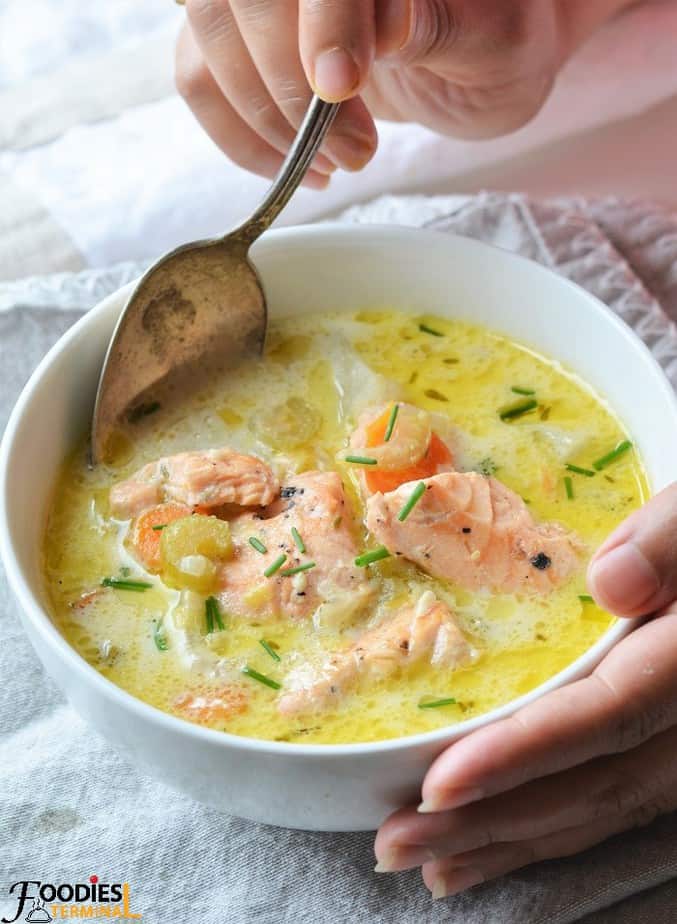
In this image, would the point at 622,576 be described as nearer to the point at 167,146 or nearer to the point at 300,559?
the point at 300,559

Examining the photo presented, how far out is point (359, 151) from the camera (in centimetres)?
251

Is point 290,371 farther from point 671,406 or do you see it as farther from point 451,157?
point 451,157

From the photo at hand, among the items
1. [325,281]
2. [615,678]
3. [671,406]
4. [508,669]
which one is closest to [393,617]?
[508,669]

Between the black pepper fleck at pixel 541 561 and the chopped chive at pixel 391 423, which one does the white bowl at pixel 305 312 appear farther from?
the chopped chive at pixel 391 423

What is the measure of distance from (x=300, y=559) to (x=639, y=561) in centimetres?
56

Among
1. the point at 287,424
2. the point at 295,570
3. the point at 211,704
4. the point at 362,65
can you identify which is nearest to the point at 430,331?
the point at 287,424

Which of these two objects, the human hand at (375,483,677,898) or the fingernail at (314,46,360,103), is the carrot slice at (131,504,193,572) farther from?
the fingernail at (314,46,360,103)

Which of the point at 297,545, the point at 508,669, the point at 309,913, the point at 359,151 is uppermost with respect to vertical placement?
the point at 359,151

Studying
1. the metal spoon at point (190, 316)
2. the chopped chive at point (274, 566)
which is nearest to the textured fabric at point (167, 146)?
the metal spoon at point (190, 316)

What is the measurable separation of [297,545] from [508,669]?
1.32 ft

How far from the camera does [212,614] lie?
1.96 m

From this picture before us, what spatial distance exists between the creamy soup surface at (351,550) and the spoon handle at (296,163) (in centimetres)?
31

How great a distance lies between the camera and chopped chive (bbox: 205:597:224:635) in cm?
195

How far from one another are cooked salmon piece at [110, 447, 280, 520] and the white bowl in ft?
0.56
